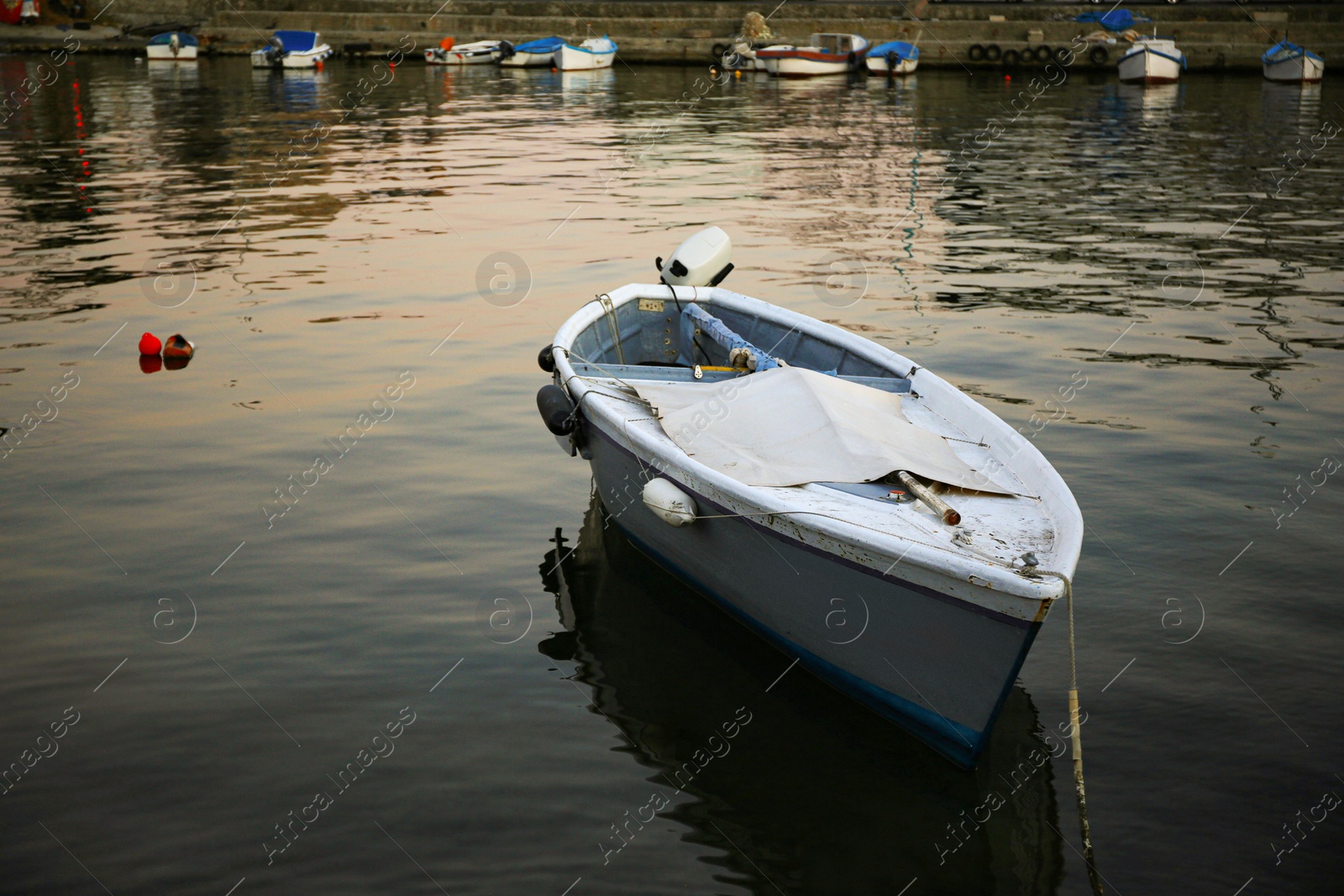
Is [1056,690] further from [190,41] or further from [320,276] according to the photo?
[190,41]

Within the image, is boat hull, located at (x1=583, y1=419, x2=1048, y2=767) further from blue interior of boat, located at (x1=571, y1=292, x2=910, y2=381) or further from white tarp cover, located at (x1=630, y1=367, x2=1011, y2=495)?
blue interior of boat, located at (x1=571, y1=292, x2=910, y2=381)

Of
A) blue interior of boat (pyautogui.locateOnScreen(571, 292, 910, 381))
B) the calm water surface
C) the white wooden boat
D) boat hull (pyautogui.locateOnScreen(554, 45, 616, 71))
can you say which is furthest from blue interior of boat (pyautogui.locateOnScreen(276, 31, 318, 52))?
the white wooden boat

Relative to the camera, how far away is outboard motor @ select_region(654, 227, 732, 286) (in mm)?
9859

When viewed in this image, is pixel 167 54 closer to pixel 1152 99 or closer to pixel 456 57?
pixel 456 57

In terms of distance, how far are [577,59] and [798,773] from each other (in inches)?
1628

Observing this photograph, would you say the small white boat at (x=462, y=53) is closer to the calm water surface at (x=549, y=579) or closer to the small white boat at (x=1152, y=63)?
the small white boat at (x=1152, y=63)

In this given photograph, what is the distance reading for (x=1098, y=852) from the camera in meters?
5.12

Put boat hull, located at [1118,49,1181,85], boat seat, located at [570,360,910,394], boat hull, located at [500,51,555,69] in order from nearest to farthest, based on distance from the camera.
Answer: boat seat, located at [570,360,910,394] < boat hull, located at [1118,49,1181,85] < boat hull, located at [500,51,555,69]

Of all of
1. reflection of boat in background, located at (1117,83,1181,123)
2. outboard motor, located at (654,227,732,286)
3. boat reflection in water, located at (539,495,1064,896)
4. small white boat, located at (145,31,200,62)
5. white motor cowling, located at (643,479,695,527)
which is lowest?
boat reflection in water, located at (539,495,1064,896)

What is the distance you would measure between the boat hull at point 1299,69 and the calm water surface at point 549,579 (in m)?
22.3

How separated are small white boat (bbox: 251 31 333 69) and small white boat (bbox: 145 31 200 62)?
469 centimetres

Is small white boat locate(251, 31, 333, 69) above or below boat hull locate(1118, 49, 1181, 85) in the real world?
above

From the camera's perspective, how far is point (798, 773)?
563cm

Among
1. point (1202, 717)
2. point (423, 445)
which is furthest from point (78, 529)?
point (1202, 717)
